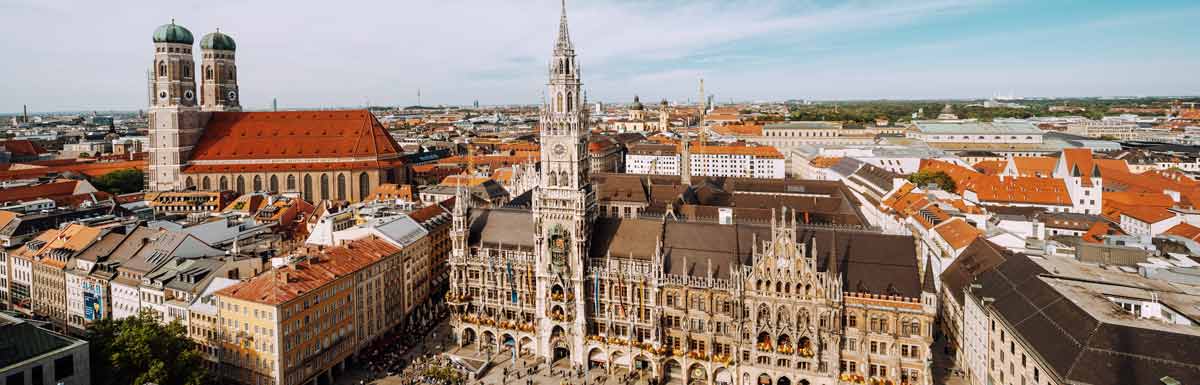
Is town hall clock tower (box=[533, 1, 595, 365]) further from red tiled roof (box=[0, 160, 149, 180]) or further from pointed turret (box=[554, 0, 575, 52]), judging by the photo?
red tiled roof (box=[0, 160, 149, 180])

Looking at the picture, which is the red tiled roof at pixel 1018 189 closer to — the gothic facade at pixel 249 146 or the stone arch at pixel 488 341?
the stone arch at pixel 488 341

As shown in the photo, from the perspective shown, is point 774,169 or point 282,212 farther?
point 774,169

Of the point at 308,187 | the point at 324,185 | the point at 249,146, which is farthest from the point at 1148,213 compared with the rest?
the point at 249,146

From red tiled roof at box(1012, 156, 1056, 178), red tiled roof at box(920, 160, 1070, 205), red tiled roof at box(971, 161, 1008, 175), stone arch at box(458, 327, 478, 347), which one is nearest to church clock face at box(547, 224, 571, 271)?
stone arch at box(458, 327, 478, 347)

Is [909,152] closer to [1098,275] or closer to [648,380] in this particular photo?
[1098,275]

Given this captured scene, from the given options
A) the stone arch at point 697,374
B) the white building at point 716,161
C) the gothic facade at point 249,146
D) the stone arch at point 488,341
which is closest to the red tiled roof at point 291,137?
the gothic facade at point 249,146

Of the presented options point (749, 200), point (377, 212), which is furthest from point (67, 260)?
point (749, 200)

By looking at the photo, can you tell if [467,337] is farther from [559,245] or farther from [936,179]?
[936,179]
